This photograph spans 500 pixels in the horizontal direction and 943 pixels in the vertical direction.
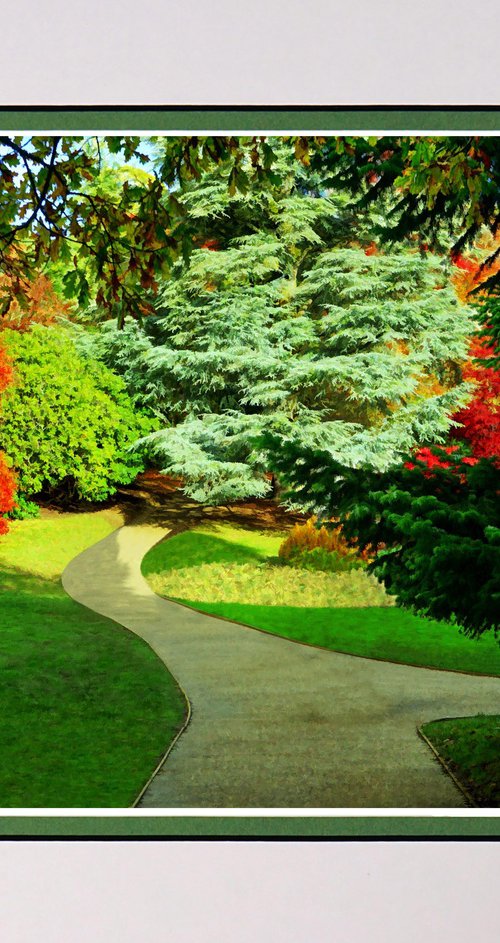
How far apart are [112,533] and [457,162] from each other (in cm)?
195

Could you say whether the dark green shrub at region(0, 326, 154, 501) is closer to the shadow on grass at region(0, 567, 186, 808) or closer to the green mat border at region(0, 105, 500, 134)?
the shadow on grass at region(0, 567, 186, 808)

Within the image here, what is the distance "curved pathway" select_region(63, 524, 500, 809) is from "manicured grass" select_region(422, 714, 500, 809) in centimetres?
4

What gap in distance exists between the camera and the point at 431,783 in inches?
128

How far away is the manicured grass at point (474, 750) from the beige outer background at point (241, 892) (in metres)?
0.21

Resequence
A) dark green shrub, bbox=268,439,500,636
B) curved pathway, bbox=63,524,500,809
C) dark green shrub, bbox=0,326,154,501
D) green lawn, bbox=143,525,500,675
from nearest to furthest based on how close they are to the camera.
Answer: dark green shrub, bbox=268,439,500,636 → curved pathway, bbox=63,524,500,809 → green lawn, bbox=143,525,500,675 → dark green shrub, bbox=0,326,154,501

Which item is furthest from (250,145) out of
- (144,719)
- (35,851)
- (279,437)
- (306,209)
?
(35,851)

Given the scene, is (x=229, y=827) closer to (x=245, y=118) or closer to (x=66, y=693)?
(x=66, y=693)

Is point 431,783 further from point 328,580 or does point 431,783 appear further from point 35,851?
point 35,851

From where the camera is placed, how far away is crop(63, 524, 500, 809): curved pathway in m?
3.22

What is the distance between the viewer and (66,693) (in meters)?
3.31

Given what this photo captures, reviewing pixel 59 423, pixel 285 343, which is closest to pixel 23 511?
pixel 59 423
